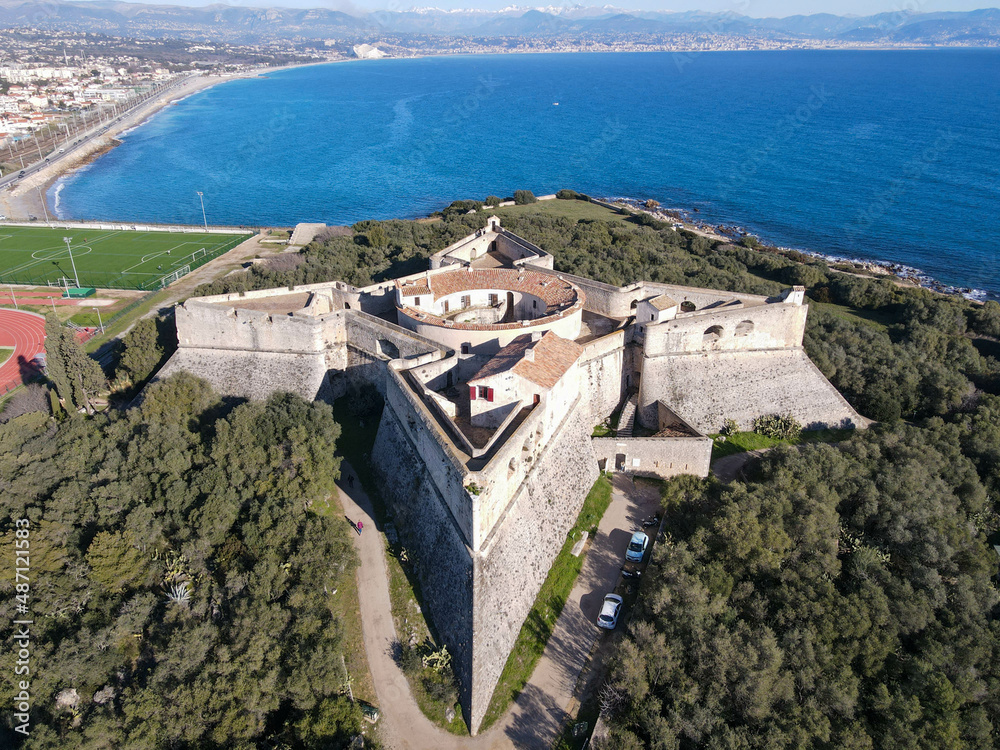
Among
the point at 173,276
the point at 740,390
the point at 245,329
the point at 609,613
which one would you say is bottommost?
the point at 609,613

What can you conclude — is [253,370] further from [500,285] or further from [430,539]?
[430,539]

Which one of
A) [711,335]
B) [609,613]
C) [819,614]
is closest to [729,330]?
[711,335]

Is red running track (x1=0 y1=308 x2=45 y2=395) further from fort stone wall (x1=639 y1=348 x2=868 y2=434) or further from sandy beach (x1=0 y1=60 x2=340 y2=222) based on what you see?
sandy beach (x1=0 y1=60 x2=340 y2=222)

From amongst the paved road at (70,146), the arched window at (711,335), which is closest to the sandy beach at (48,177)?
the paved road at (70,146)

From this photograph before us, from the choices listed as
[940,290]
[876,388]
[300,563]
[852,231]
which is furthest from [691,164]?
[300,563]

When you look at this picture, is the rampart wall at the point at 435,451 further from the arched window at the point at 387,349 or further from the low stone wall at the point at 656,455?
the low stone wall at the point at 656,455
